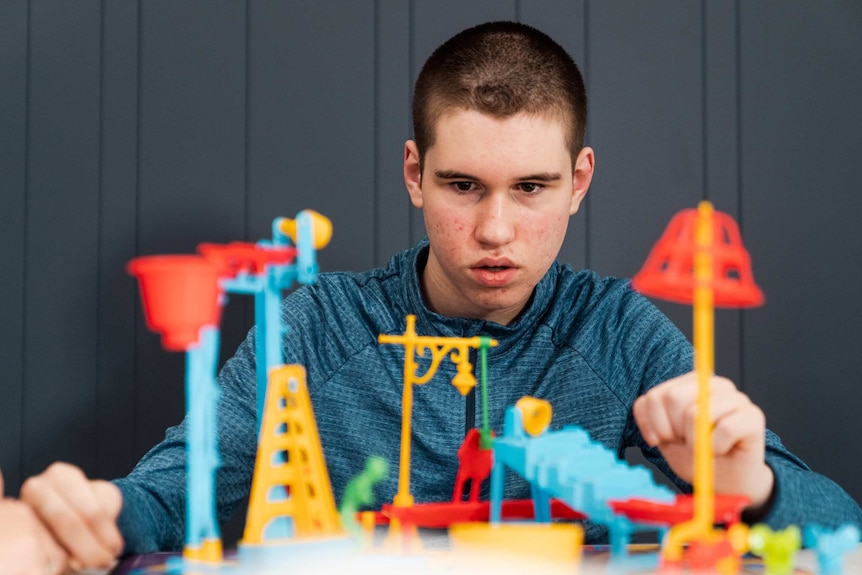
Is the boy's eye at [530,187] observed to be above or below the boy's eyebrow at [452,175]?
below

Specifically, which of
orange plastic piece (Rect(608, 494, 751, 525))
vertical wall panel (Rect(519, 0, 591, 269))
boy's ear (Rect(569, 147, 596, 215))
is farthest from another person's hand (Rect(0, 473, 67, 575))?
vertical wall panel (Rect(519, 0, 591, 269))

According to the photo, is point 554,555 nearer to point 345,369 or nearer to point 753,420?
point 753,420

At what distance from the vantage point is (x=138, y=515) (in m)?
0.76

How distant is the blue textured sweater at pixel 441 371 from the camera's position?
106 centimetres

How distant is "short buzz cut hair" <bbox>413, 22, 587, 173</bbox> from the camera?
0.96 m

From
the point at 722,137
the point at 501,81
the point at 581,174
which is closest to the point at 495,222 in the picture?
the point at 501,81

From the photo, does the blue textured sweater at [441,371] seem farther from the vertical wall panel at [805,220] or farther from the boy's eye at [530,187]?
the vertical wall panel at [805,220]

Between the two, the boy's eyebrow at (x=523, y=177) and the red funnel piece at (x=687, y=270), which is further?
the boy's eyebrow at (x=523, y=177)

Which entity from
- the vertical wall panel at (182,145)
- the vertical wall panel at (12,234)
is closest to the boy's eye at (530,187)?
the vertical wall panel at (182,145)

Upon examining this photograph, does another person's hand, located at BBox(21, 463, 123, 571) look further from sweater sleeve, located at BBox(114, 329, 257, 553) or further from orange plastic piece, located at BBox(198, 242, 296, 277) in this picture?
orange plastic piece, located at BBox(198, 242, 296, 277)

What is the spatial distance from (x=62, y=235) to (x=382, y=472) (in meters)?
1.11

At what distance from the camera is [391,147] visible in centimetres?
149

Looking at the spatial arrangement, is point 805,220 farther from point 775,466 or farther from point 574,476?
point 574,476

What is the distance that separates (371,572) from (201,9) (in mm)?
1210
